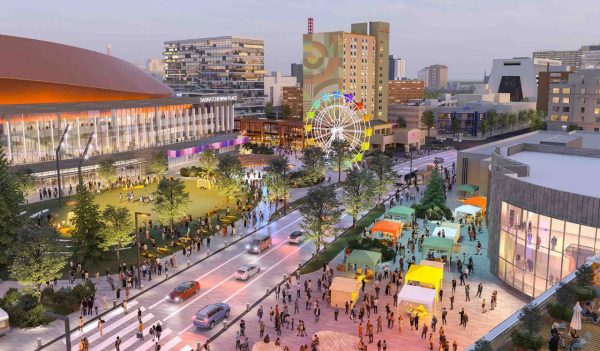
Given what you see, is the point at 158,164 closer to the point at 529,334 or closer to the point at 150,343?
the point at 150,343

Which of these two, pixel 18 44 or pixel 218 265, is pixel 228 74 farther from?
pixel 218 265

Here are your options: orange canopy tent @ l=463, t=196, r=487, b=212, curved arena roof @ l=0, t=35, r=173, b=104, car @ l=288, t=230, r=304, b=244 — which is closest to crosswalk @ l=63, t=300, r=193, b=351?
car @ l=288, t=230, r=304, b=244

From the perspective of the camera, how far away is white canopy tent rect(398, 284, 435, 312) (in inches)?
1111

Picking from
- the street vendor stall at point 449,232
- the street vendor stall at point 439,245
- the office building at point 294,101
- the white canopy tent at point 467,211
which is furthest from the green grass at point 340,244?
the office building at point 294,101

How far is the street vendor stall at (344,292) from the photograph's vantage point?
30120 millimetres

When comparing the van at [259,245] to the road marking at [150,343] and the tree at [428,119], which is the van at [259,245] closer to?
the road marking at [150,343]

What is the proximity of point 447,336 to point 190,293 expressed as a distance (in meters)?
15.4

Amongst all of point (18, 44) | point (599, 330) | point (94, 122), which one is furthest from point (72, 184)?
point (599, 330)

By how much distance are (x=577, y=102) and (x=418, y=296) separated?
315 feet

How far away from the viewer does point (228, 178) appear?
2099 inches

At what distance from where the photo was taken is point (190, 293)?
1261 inches

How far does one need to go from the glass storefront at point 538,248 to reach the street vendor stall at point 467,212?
13.9 metres

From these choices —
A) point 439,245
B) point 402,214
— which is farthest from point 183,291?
point 402,214

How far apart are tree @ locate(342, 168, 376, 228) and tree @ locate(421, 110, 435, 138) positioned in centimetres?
8470
